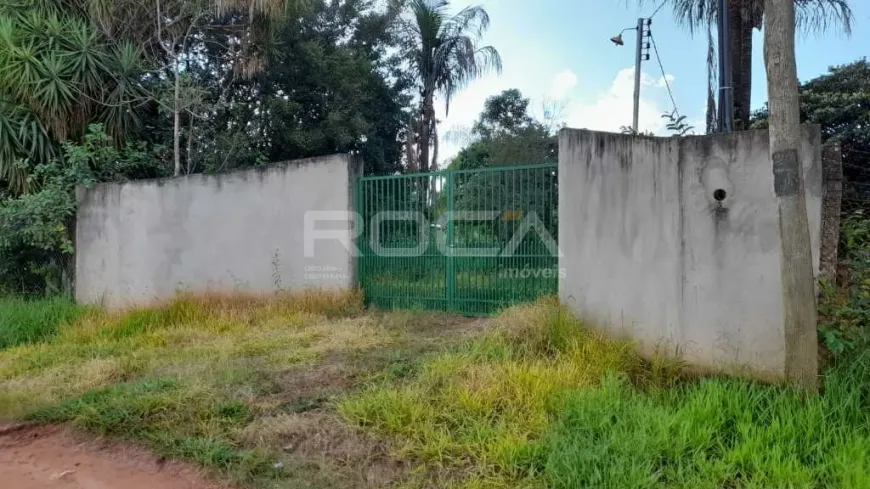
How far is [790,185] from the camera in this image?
293cm

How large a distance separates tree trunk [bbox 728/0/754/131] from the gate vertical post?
4.87 m

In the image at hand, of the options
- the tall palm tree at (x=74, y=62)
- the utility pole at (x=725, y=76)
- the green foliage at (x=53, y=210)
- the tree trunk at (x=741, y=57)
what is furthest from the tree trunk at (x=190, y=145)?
the tree trunk at (x=741, y=57)

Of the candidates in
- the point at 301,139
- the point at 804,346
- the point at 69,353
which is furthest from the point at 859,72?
the point at 69,353

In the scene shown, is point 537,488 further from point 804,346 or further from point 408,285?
point 408,285

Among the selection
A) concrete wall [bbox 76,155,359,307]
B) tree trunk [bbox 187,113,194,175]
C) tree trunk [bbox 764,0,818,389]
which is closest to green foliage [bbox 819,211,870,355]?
tree trunk [bbox 764,0,818,389]

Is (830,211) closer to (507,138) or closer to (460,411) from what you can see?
(460,411)

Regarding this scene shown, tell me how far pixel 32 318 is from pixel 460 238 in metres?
5.00

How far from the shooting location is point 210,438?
301cm

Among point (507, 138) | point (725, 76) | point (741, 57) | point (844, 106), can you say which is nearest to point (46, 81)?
point (725, 76)

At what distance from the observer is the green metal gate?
5.12 meters

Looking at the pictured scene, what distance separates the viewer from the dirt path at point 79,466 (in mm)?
2725

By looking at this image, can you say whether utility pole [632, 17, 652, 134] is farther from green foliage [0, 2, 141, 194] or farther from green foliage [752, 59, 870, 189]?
green foliage [0, 2, 141, 194]

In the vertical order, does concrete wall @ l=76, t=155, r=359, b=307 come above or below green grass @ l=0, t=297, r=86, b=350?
above

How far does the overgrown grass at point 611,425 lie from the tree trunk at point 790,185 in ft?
1.11
